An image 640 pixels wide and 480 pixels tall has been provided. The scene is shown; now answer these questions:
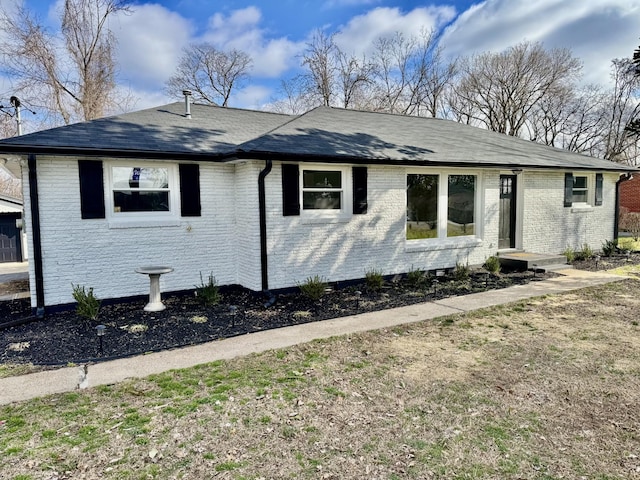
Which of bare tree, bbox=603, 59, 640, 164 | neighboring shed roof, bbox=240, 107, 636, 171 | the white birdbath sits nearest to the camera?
the white birdbath

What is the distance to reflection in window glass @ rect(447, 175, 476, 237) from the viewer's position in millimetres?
10539

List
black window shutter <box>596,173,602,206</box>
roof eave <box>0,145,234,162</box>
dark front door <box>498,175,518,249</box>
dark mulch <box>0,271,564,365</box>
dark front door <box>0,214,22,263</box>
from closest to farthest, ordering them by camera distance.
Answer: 1. dark mulch <box>0,271,564,365</box>
2. roof eave <box>0,145,234,162</box>
3. dark front door <box>498,175,518,249</box>
4. black window shutter <box>596,173,602,206</box>
5. dark front door <box>0,214,22,263</box>

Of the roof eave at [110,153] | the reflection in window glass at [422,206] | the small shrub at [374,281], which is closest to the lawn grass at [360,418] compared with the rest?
the small shrub at [374,281]

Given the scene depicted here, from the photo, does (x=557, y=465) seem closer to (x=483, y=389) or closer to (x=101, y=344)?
(x=483, y=389)

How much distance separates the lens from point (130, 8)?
21.8 m

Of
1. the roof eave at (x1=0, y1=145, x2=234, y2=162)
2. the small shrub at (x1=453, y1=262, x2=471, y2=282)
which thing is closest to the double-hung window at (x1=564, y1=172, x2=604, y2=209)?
the small shrub at (x1=453, y1=262, x2=471, y2=282)

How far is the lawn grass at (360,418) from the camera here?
295cm

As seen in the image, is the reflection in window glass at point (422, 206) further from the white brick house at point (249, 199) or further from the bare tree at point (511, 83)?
the bare tree at point (511, 83)

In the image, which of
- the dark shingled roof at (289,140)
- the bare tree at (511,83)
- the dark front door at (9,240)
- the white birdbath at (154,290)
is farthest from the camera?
the bare tree at (511,83)

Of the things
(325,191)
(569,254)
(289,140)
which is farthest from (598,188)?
(289,140)

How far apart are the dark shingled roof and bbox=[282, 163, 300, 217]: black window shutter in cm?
39

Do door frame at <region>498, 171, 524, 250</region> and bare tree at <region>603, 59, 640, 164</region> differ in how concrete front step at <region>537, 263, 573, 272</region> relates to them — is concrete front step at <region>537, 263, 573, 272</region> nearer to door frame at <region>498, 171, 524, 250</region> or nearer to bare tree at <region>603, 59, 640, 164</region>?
door frame at <region>498, 171, 524, 250</region>

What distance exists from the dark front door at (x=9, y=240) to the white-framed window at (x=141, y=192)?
1204cm

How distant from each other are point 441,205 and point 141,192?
6.82 metres
